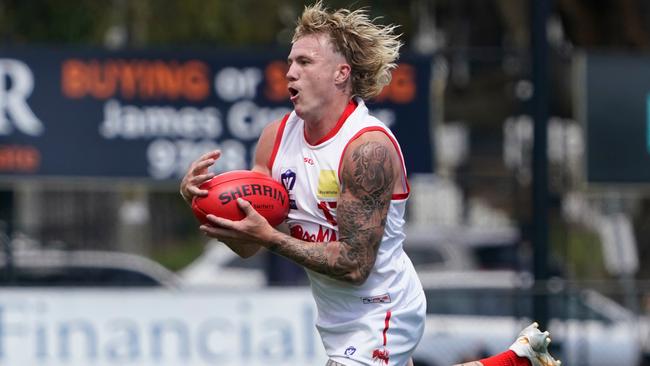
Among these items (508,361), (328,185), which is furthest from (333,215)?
(508,361)

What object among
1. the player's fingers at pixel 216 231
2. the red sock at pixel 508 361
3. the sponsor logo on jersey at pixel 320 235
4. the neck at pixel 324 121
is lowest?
the red sock at pixel 508 361

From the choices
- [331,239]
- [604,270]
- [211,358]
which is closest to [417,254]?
[604,270]

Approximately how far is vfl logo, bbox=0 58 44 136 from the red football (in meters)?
5.91

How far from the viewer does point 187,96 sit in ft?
37.6

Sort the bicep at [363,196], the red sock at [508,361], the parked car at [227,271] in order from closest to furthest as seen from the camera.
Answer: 1. the bicep at [363,196]
2. the red sock at [508,361]
3. the parked car at [227,271]

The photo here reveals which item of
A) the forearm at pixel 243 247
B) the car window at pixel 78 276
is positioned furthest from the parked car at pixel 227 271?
the forearm at pixel 243 247

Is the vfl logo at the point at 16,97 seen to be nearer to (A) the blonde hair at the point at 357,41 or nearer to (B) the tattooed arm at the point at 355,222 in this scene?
(A) the blonde hair at the point at 357,41

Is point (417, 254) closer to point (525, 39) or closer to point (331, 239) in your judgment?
point (525, 39)

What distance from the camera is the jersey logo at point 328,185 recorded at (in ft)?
18.7

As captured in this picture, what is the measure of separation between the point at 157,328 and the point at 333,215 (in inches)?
191

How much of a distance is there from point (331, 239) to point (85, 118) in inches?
242

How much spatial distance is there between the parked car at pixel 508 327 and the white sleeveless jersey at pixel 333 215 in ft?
15.1

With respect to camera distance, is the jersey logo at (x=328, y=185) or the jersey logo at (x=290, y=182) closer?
the jersey logo at (x=328, y=185)

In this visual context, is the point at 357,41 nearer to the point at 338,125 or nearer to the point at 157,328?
the point at 338,125
